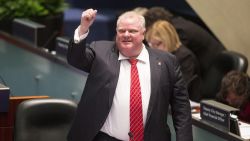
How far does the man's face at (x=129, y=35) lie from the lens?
161 inches

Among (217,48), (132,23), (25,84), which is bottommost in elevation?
(25,84)

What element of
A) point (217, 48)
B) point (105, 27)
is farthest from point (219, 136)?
point (105, 27)

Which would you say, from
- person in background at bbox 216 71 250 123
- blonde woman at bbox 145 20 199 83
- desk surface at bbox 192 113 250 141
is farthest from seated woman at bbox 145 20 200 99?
desk surface at bbox 192 113 250 141

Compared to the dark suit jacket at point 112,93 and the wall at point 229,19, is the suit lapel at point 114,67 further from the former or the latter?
the wall at point 229,19

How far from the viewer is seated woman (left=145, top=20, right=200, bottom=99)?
6.34 meters

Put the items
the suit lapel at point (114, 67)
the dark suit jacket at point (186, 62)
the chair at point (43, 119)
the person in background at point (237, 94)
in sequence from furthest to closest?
1. the dark suit jacket at point (186, 62)
2. the person in background at point (237, 94)
3. the chair at point (43, 119)
4. the suit lapel at point (114, 67)

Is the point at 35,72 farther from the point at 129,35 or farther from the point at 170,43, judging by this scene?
the point at 129,35

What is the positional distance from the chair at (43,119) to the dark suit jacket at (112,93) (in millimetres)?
610

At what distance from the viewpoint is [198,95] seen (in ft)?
22.2

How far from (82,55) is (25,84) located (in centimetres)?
348

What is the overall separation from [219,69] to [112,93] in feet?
10.0

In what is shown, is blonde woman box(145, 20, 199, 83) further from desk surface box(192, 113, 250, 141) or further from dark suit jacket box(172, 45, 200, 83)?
desk surface box(192, 113, 250, 141)

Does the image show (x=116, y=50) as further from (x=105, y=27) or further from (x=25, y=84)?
(x=105, y=27)

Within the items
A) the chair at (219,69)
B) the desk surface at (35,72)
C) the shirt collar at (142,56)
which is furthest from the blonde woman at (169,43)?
the shirt collar at (142,56)
